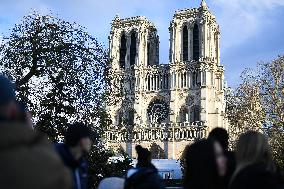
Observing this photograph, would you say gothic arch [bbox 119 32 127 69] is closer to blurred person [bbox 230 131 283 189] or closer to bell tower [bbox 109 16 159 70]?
bell tower [bbox 109 16 159 70]

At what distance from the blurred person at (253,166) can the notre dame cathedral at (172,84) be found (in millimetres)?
62494

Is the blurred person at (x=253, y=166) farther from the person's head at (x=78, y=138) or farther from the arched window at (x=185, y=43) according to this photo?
the arched window at (x=185, y=43)

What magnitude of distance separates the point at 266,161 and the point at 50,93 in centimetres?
1512

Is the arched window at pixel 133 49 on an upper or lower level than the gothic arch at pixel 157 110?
upper

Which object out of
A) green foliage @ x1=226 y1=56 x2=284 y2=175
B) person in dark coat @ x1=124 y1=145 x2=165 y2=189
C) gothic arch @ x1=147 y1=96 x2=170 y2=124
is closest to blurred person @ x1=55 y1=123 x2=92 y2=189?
person in dark coat @ x1=124 y1=145 x2=165 y2=189

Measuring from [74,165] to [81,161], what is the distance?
0.21 metres

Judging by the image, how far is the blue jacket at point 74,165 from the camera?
5.08 m

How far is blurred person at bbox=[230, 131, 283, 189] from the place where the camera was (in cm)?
368

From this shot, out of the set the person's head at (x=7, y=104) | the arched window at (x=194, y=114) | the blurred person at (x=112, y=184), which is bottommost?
the blurred person at (x=112, y=184)

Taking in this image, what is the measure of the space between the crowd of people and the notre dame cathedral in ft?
200

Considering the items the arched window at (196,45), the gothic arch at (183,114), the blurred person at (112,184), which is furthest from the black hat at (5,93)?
the arched window at (196,45)

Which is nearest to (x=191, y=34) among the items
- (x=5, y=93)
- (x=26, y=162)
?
(x=5, y=93)

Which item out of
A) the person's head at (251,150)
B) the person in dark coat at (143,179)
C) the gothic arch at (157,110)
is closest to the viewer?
the person's head at (251,150)

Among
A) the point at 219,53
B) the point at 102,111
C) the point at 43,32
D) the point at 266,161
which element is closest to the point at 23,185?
the point at 266,161
